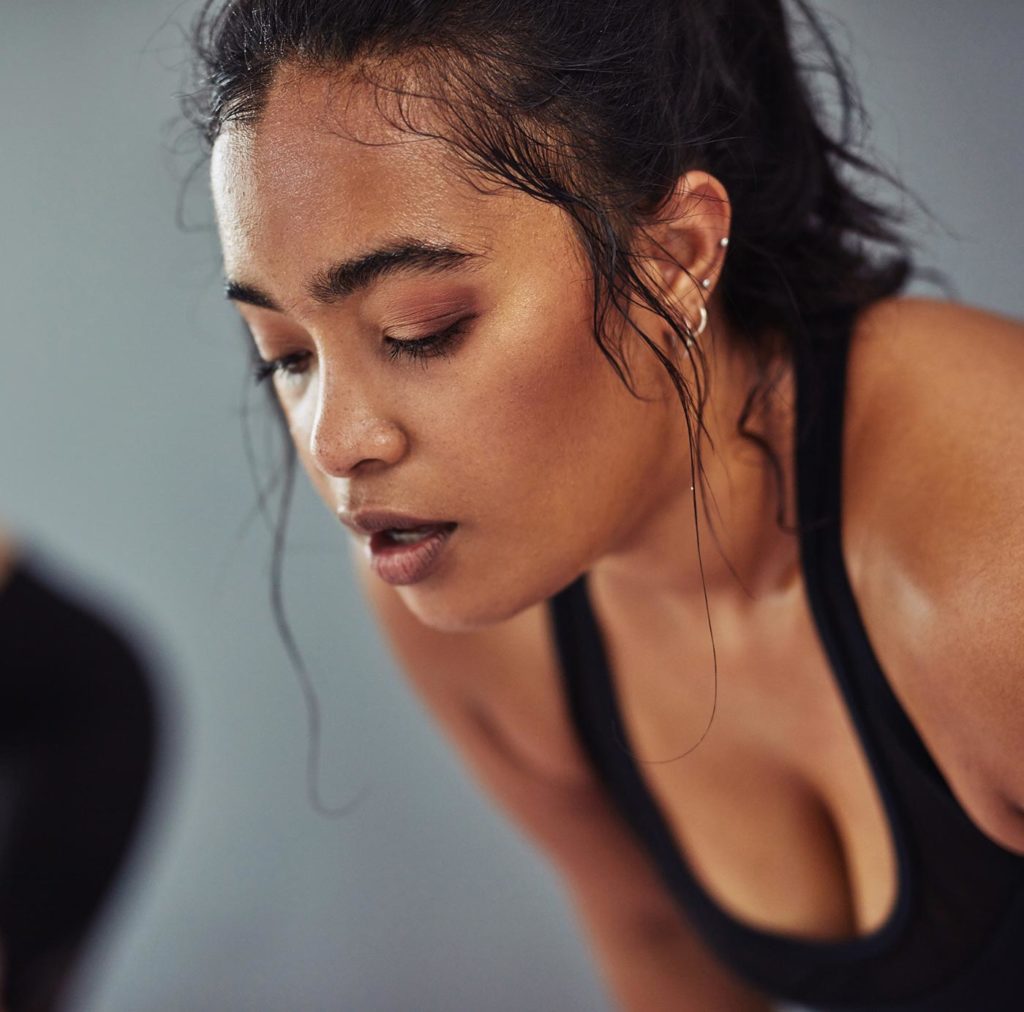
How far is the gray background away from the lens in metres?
1.65

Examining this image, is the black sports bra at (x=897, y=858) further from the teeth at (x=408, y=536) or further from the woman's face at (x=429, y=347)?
the teeth at (x=408, y=536)

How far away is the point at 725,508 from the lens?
859 millimetres

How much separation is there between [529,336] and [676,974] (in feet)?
2.45

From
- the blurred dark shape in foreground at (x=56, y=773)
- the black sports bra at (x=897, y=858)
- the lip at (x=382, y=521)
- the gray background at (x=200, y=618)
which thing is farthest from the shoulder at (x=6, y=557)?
the black sports bra at (x=897, y=858)

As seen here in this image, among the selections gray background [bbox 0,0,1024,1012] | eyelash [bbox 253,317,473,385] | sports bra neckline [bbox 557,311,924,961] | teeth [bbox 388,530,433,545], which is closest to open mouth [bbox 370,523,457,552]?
teeth [bbox 388,530,433,545]

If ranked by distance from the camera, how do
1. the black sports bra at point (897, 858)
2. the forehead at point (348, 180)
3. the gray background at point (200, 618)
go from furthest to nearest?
the gray background at point (200, 618)
the black sports bra at point (897, 858)
the forehead at point (348, 180)

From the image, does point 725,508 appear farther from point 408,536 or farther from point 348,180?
point 348,180

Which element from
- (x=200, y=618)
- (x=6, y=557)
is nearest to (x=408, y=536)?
(x=6, y=557)

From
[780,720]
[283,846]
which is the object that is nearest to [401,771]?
[283,846]

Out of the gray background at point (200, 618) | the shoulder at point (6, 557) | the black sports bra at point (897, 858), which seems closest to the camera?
the black sports bra at point (897, 858)

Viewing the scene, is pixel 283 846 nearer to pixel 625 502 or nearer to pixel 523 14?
pixel 625 502

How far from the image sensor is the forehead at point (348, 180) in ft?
2.20

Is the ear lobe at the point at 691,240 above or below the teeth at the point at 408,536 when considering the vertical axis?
above

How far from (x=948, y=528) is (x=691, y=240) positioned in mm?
217
